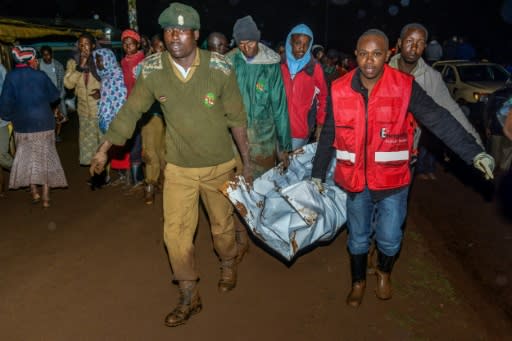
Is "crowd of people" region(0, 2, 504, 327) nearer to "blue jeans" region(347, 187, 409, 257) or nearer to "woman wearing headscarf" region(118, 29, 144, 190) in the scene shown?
"blue jeans" region(347, 187, 409, 257)

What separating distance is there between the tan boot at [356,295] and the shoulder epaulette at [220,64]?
6.93ft

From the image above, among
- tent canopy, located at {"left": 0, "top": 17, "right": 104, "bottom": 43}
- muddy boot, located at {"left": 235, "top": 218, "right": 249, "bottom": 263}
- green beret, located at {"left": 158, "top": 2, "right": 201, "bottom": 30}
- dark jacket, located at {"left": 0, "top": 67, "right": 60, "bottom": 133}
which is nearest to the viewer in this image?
green beret, located at {"left": 158, "top": 2, "right": 201, "bottom": 30}

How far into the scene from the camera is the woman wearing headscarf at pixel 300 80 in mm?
5230

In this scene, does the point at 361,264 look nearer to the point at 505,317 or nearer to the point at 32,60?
the point at 505,317

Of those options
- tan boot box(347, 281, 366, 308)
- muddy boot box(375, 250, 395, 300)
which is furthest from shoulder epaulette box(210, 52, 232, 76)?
tan boot box(347, 281, 366, 308)

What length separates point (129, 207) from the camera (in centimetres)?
655

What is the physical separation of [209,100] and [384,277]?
213cm

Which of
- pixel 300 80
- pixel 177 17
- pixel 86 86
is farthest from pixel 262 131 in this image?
pixel 86 86

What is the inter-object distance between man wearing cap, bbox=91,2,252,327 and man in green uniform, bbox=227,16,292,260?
698 mm

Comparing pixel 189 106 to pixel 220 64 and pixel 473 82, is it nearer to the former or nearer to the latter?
pixel 220 64

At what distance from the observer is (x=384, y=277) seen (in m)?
4.07

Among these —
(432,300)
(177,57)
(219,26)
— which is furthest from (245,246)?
(219,26)

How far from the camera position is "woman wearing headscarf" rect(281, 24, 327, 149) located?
5.23 m

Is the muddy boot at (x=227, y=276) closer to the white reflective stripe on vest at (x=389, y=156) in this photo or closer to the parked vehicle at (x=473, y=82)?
the white reflective stripe on vest at (x=389, y=156)
